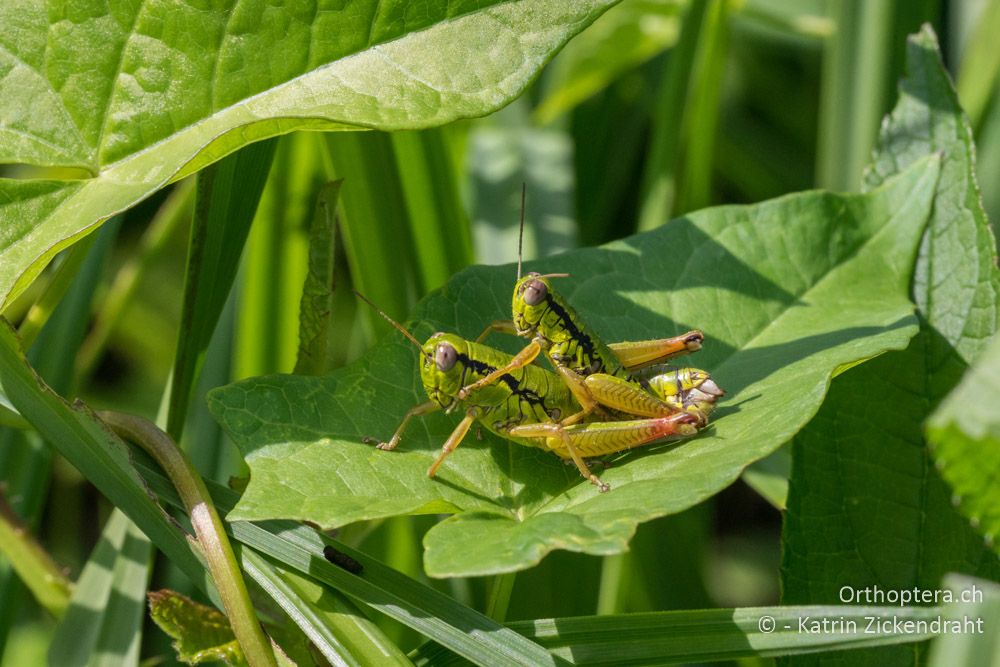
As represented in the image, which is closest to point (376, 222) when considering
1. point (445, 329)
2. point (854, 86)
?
point (445, 329)

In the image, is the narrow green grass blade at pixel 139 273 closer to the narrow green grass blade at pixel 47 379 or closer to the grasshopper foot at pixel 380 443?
the narrow green grass blade at pixel 47 379

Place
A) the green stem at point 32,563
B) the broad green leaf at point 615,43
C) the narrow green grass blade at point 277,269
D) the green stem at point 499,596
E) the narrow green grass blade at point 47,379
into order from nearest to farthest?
1. the green stem at point 499,596
2. the green stem at point 32,563
3. the narrow green grass blade at point 47,379
4. the narrow green grass blade at point 277,269
5. the broad green leaf at point 615,43

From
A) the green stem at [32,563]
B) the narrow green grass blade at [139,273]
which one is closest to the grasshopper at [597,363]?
the green stem at [32,563]

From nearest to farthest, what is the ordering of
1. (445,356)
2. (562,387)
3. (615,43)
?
1. (445,356)
2. (562,387)
3. (615,43)

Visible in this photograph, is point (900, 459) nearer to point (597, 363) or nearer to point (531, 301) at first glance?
point (597, 363)

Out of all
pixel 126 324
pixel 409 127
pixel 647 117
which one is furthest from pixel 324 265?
pixel 647 117

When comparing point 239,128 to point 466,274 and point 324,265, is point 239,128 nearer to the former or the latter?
point 324,265
